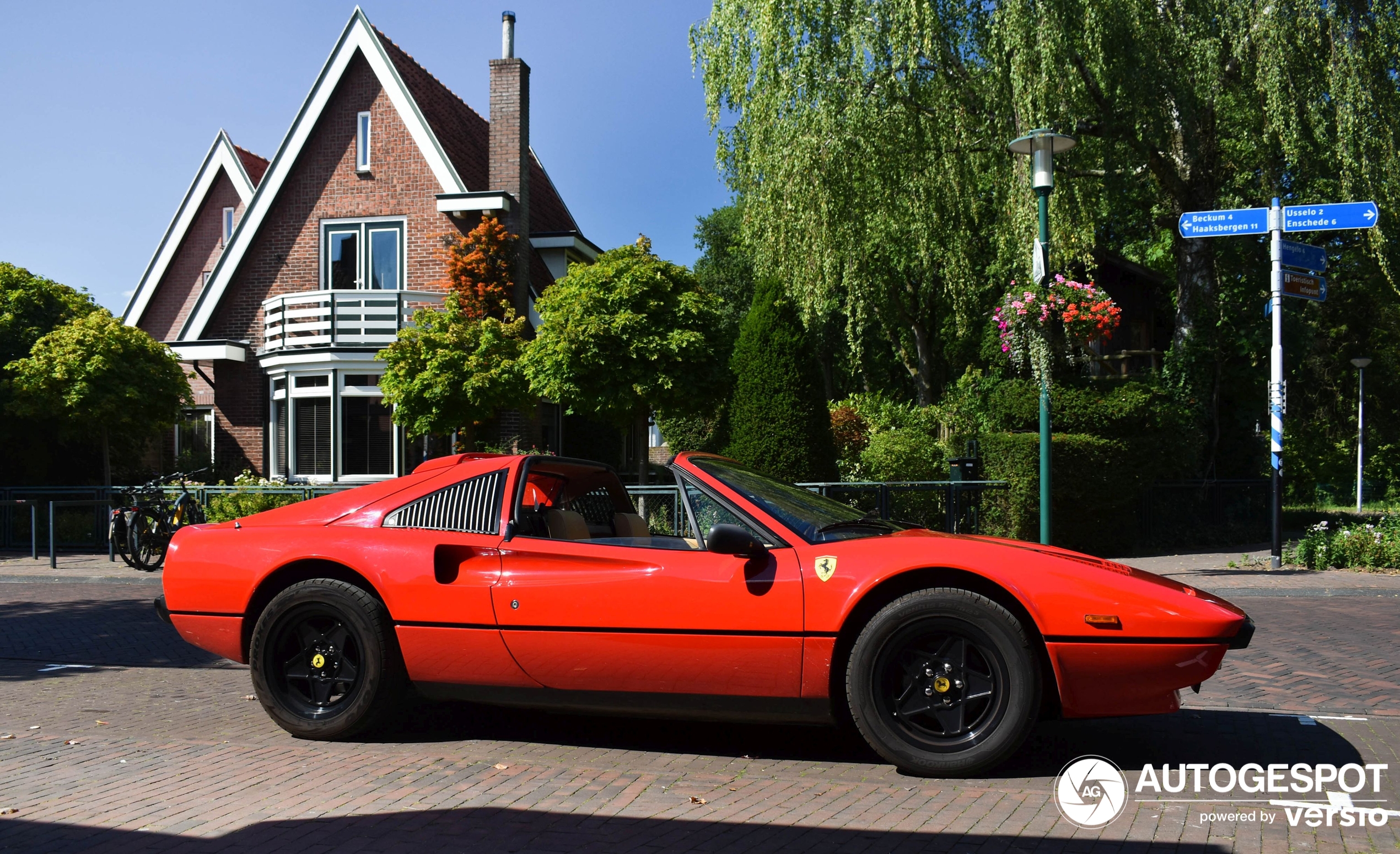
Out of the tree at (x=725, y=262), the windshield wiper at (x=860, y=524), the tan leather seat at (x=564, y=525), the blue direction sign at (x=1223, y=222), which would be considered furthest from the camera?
the tree at (x=725, y=262)

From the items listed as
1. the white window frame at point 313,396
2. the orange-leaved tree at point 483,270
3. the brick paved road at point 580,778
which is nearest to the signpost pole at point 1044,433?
the brick paved road at point 580,778

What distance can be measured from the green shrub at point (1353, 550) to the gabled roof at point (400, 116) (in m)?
16.3

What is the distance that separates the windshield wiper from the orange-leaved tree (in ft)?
52.5

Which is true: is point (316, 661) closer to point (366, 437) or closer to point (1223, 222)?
point (1223, 222)

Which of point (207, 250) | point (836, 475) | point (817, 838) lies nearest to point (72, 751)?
point (817, 838)

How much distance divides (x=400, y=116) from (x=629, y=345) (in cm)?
985

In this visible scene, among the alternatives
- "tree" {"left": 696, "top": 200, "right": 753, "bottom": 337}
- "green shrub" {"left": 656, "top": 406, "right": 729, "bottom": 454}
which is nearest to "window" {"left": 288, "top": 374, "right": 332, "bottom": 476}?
"green shrub" {"left": 656, "top": 406, "right": 729, "bottom": 454}

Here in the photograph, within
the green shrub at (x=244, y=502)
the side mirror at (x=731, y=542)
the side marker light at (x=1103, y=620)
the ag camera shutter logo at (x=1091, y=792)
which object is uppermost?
the side mirror at (x=731, y=542)

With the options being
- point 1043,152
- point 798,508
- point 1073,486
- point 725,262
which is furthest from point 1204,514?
point 725,262

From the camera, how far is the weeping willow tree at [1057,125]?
1409 centimetres

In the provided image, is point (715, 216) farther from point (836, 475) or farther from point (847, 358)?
point (836, 475)

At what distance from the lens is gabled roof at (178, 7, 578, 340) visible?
20781mm

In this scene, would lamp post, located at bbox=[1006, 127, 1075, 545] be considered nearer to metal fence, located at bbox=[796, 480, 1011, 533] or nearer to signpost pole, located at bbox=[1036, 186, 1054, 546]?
signpost pole, located at bbox=[1036, 186, 1054, 546]

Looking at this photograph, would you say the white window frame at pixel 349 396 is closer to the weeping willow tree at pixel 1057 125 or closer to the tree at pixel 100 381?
the tree at pixel 100 381
